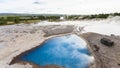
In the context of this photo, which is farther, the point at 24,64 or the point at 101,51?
the point at 101,51

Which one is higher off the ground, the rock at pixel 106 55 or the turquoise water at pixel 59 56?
the rock at pixel 106 55

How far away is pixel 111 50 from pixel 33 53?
11.9m

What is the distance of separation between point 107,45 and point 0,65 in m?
17.7

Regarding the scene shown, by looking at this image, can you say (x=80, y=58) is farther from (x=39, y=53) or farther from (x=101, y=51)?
(x=39, y=53)

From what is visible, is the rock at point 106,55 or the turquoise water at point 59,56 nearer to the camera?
the rock at point 106,55

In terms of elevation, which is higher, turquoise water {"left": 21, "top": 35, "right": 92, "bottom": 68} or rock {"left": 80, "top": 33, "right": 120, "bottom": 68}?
rock {"left": 80, "top": 33, "right": 120, "bottom": 68}

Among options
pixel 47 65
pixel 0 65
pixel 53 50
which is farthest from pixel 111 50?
pixel 0 65

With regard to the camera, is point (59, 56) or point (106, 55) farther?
point (59, 56)

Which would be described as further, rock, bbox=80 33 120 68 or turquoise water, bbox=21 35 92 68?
turquoise water, bbox=21 35 92 68

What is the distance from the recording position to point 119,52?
27859mm

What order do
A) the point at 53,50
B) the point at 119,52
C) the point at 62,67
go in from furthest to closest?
1. the point at 53,50
2. the point at 119,52
3. the point at 62,67

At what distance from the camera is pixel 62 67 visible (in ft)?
72.2

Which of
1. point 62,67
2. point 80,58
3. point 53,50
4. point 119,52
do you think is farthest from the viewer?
point 53,50

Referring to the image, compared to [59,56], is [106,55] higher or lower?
higher
